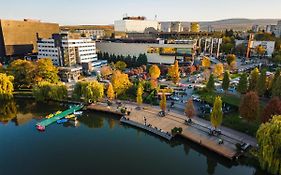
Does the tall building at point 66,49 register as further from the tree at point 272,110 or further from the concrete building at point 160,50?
the tree at point 272,110

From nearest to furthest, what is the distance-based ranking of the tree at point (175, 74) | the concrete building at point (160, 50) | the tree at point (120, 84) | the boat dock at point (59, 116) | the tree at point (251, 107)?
the tree at point (251, 107) < the boat dock at point (59, 116) < the tree at point (120, 84) < the tree at point (175, 74) < the concrete building at point (160, 50)

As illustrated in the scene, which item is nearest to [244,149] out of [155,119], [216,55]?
[155,119]

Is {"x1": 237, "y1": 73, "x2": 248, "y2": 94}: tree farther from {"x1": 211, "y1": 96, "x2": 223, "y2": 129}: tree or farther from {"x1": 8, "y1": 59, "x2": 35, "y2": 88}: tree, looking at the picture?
{"x1": 8, "y1": 59, "x2": 35, "y2": 88}: tree

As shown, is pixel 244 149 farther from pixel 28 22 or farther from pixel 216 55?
pixel 28 22

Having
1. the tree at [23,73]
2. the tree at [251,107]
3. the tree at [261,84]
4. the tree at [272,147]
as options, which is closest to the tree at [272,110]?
the tree at [251,107]

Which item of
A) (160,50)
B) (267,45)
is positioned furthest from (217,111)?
(267,45)
